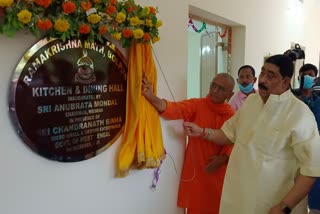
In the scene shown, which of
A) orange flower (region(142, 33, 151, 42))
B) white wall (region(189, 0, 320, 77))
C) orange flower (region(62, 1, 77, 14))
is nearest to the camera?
orange flower (region(62, 1, 77, 14))

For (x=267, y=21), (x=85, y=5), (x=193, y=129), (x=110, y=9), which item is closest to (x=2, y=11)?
(x=85, y=5)

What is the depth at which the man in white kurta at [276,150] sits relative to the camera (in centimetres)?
136

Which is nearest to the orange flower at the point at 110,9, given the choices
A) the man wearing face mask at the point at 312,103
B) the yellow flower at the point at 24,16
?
the yellow flower at the point at 24,16

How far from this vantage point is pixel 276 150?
1.43 m

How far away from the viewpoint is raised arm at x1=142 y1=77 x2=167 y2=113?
1.56 metres

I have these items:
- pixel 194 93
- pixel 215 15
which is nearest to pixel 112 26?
pixel 215 15

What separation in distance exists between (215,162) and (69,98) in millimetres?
1061

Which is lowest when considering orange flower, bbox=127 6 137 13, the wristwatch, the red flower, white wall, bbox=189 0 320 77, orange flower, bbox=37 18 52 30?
the wristwatch

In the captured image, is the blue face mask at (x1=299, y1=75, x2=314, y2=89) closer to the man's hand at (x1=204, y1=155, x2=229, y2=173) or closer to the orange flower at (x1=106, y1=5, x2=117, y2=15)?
the man's hand at (x1=204, y1=155, x2=229, y2=173)

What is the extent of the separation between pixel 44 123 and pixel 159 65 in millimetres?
799

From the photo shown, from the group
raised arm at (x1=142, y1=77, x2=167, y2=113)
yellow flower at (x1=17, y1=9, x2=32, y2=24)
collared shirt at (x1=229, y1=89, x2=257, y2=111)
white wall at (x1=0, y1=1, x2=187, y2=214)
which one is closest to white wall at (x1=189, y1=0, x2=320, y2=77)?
white wall at (x1=0, y1=1, x2=187, y2=214)

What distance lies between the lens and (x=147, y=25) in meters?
1.44

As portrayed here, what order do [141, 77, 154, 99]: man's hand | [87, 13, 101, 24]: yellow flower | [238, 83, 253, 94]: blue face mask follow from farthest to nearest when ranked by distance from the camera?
[238, 83, 253, 94]: blue face mask < [141, 77, 154, 99]: man's hand < [87, 13, 101, 24]: yellow flower

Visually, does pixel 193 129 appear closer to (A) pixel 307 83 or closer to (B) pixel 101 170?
(B) pixel 101 170
